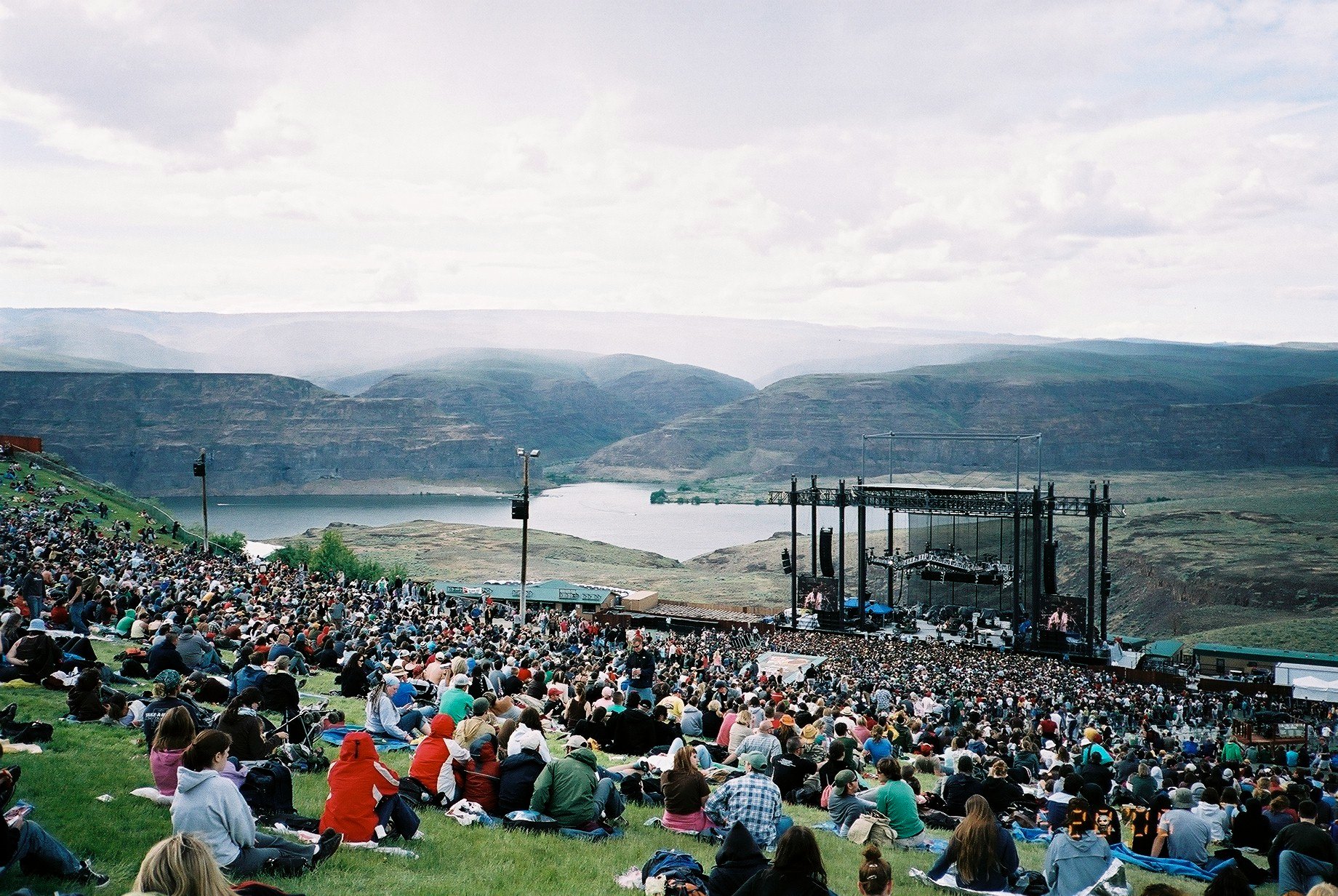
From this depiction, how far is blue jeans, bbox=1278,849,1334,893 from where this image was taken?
7234 mm

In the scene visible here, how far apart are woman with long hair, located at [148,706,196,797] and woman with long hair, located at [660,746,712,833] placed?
3.48 meters

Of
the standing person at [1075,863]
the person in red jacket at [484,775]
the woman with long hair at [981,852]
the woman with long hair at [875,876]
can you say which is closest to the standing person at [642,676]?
the person in red jacket at [484,775]

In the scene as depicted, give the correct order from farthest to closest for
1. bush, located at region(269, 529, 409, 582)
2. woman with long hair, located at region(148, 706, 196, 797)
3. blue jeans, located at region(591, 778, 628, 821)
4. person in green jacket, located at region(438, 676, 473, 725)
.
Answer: bush, located at region(269, 529, 409, 582)
person in green jacket, located at region(438, 676, 473, 725)
blue jeans, located at region(591, 778, 628, 821)
woman with long hair, located at region(148, 706, 196, 797)

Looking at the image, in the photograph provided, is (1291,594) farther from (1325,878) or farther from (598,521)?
(598,521)

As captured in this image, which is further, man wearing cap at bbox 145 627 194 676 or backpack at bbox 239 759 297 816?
man wearing cap at bbox 145 627 194 676

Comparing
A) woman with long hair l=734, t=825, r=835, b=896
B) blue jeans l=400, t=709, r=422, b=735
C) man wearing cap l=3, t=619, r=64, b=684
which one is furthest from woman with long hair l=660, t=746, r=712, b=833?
man wearing cap l=3, t=619, r=64, b=684

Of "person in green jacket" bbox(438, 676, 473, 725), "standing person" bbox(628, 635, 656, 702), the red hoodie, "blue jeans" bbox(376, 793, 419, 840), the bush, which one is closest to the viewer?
the red hoodie

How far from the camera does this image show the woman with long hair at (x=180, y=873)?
13.0ft

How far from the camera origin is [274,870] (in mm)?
6391

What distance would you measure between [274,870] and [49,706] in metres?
5.55

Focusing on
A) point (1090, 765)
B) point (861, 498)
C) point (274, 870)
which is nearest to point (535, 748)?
point (274, 870)

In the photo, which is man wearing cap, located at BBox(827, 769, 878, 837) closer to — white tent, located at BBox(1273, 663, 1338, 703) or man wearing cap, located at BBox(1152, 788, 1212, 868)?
man wearing cap, located at BBox(1152, 788, 1212, 868)

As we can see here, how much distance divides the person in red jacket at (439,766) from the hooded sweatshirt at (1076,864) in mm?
4432

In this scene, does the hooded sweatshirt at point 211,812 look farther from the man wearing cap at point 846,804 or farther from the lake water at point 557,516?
the lake water at point 557,516
